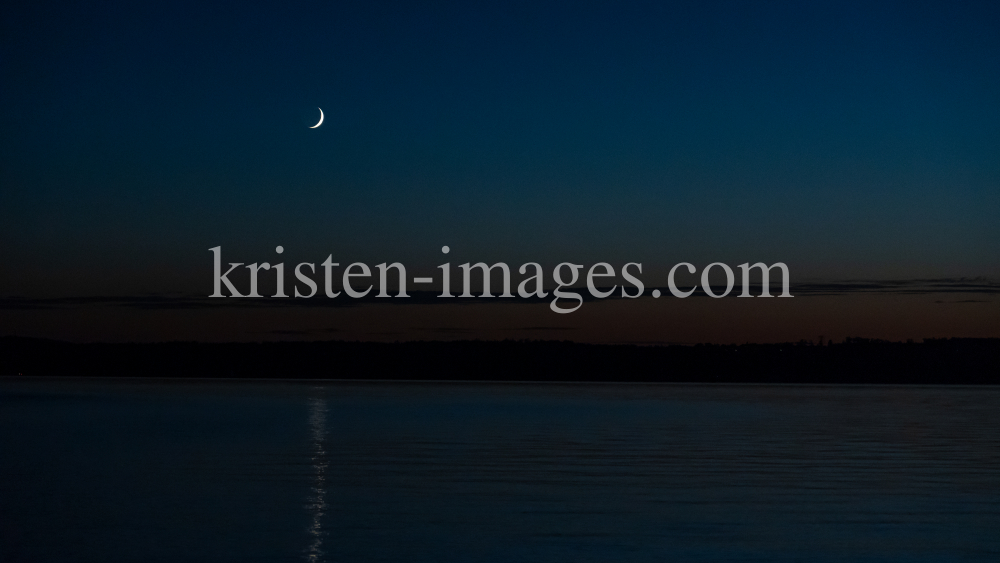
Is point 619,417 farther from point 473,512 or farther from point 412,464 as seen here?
point 473,512

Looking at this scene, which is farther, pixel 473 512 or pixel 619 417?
pixel 619 417

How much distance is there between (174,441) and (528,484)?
24900 mm

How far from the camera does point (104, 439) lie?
53938 millimetres

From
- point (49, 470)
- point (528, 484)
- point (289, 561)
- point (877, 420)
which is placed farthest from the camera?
point (877, 420)

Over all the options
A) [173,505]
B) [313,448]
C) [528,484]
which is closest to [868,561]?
[528,484]

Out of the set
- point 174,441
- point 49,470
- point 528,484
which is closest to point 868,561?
point 528,484

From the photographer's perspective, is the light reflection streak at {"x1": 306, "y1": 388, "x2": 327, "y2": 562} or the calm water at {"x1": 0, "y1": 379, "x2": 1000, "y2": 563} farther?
the calm water at {"x1": 0, "y1": 379, "x2": 1000, "y2": 563}

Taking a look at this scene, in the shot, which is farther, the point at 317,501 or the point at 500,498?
the point at 500,498

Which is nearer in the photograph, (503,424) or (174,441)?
→ (174,441)

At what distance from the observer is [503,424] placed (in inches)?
2717

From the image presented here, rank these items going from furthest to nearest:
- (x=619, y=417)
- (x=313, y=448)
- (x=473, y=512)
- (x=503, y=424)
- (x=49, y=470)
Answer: (x=619, y=417), (x=503, y=424), (x=313, y=448), (x=49, y=470), (x=473, y=512)

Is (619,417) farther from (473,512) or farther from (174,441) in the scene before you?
(473,512)

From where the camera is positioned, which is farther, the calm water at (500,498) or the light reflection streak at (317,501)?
the calm water at (500,498)

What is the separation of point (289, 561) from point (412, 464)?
18604 mm
